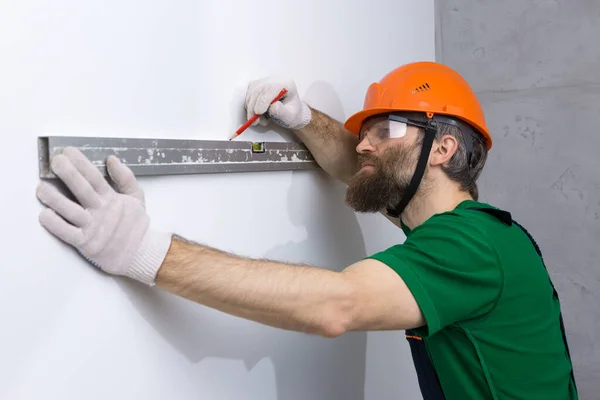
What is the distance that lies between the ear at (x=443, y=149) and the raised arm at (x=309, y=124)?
32cm

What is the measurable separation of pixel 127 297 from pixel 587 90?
93.2 inches

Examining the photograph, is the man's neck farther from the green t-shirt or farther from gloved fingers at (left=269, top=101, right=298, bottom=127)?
gloved fingers at (left=269, top=101, right=298, bottom=127)

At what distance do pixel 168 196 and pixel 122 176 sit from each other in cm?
19

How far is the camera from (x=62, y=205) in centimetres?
103

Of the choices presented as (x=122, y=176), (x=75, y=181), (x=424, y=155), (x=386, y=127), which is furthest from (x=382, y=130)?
(x=75, y=181)

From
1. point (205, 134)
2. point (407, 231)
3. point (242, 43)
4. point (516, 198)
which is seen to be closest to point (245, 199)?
point (205, 134)

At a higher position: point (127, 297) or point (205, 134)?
point (205, 134)

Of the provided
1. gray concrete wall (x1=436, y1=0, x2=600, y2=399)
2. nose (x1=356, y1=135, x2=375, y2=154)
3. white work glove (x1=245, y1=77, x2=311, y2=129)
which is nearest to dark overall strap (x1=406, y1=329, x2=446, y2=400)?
nose (x1=356, y1=135, x2=375, y2=154)

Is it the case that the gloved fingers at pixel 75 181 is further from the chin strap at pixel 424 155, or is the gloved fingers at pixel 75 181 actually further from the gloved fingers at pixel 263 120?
the chin strap at pixel 424 155

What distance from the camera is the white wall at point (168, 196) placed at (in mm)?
1009

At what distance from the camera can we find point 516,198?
9.43 ft

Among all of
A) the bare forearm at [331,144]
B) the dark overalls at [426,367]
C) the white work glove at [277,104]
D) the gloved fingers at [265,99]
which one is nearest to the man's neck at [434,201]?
the dark overalls at [426,367]

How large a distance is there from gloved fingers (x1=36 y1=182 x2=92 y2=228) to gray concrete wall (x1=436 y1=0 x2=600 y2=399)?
230 cm

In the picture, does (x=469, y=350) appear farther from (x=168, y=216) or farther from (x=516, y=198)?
(x=516, y=198)
